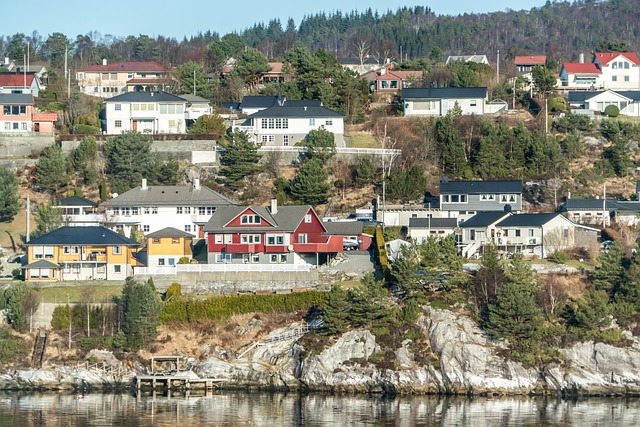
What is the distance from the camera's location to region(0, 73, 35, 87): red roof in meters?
108

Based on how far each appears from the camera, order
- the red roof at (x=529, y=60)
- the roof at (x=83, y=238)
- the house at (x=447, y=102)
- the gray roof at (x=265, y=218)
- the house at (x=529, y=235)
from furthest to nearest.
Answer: the red roof at (x=529, y=60) → the house at (x=447, y=102) → the house at (x=529, y=235) → the gray roof at (x=265, y=218) → the roof at (x=83, y=238)

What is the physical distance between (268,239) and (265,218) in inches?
49.7

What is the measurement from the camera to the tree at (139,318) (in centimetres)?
6481

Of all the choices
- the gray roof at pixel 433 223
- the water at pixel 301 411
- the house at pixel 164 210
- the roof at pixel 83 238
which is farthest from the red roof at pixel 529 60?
the water at pixel 301 411

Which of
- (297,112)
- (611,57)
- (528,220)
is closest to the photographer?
(528,220)

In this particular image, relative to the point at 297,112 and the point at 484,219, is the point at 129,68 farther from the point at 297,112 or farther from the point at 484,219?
the point at 484,219

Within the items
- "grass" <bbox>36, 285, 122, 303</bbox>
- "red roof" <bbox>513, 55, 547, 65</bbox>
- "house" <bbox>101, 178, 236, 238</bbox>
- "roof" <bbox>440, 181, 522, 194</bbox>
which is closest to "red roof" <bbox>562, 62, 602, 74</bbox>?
"red roof" <bbox>513, 55, 547, 65</bbox>

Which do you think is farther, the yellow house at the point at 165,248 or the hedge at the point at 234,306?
the yellow house at the point at 165,248

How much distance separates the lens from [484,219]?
76.1 m

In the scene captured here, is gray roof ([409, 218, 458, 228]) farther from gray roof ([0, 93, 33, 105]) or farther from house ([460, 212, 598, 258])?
gray roof ([0, 93, 33, 105])

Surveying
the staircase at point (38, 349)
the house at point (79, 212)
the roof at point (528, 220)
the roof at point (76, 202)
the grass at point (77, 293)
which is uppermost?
the roof at point (76, 202)

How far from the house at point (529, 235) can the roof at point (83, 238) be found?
60.6ft

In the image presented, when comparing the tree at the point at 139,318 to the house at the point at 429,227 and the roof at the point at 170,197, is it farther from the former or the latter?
the house at the point at 429,227

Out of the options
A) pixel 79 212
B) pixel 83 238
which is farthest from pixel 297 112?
pixel 83 238
